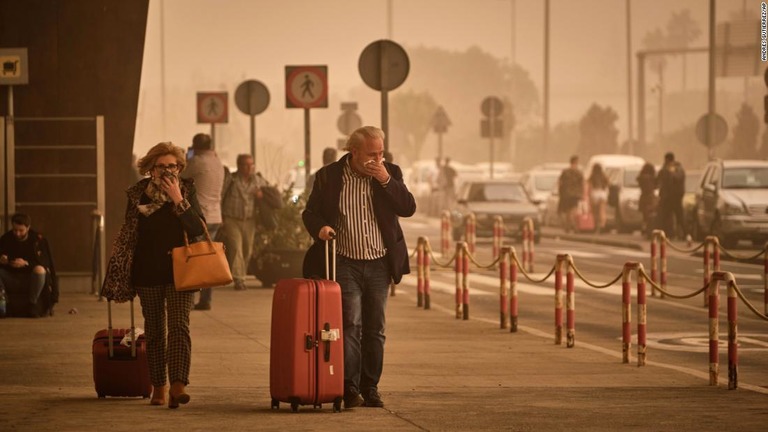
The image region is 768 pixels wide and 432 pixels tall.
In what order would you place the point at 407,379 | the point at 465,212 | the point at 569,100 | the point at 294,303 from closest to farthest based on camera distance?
the point at 294,303 → the point at 407,379 → the point at 465,212 → the point at 569,100

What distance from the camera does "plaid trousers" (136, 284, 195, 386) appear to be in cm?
1138

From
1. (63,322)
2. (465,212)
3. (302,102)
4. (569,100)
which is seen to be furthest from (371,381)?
(569,100)

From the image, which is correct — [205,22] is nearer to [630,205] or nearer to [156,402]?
[630,205]

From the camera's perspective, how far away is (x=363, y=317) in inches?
461

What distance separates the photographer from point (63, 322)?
18359mm

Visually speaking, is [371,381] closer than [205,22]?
Yes

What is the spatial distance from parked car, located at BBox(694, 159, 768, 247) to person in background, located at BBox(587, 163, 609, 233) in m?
6.96

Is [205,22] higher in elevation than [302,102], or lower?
higher

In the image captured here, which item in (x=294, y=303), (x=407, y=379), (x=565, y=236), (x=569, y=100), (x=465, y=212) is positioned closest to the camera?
(x=294, y=303)

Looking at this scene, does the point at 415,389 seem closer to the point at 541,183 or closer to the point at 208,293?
the point at 208,293

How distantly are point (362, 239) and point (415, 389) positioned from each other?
68.4 inches

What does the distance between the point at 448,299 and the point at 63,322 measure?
651 centimetres

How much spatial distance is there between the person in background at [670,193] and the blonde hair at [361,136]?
2896 centimetres

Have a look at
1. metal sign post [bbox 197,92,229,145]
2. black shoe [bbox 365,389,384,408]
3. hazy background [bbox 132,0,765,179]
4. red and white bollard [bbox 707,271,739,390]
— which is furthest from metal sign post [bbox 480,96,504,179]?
hazy background [bbox 132,0,765,179]
